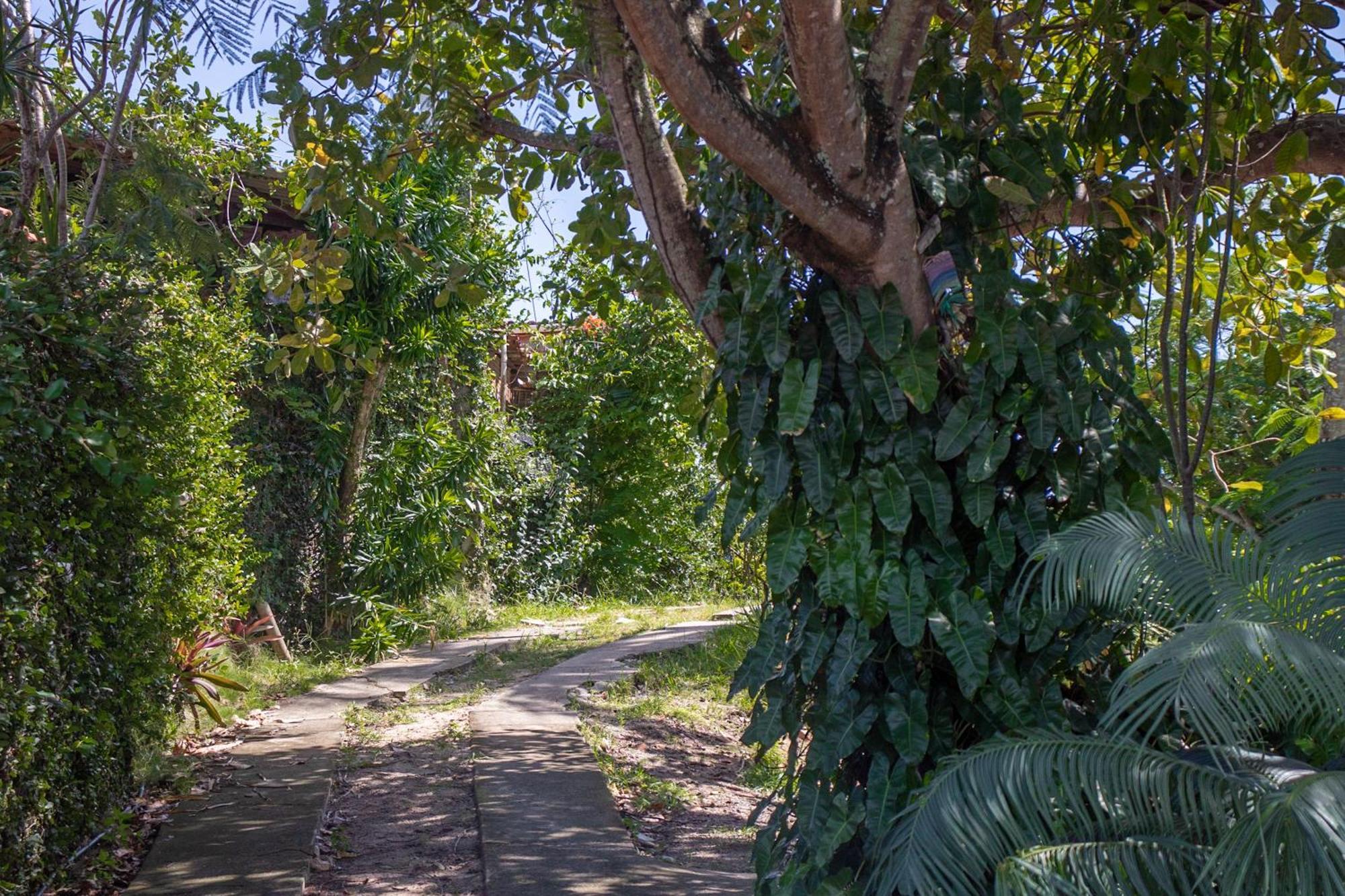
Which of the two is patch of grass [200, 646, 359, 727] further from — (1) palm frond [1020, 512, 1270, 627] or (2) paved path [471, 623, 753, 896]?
(1) palm frond [1020, 512, 1270, 627]

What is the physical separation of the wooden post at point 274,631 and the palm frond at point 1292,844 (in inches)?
304

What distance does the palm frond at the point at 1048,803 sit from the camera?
2303 millimetres

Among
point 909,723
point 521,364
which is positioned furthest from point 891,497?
point 521,364

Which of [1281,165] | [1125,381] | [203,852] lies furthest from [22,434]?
[1281,165]

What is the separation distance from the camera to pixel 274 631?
8.65 metres

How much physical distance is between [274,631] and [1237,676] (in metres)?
7.81

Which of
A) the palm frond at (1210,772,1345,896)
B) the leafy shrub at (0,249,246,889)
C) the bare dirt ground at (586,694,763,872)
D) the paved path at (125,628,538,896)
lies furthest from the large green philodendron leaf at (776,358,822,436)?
the paved path at (125,628,538,896)

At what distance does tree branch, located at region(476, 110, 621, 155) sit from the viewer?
4668 mm

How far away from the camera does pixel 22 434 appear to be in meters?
3.69

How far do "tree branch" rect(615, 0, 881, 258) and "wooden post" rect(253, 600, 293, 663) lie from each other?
663cm

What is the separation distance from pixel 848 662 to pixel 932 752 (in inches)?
14.6

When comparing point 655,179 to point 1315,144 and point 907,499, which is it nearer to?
point 907,499

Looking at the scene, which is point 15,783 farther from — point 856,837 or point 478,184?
point 478,184

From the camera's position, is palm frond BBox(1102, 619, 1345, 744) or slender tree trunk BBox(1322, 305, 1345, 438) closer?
palm frond BBox(1102, 619, 1345, 744)
